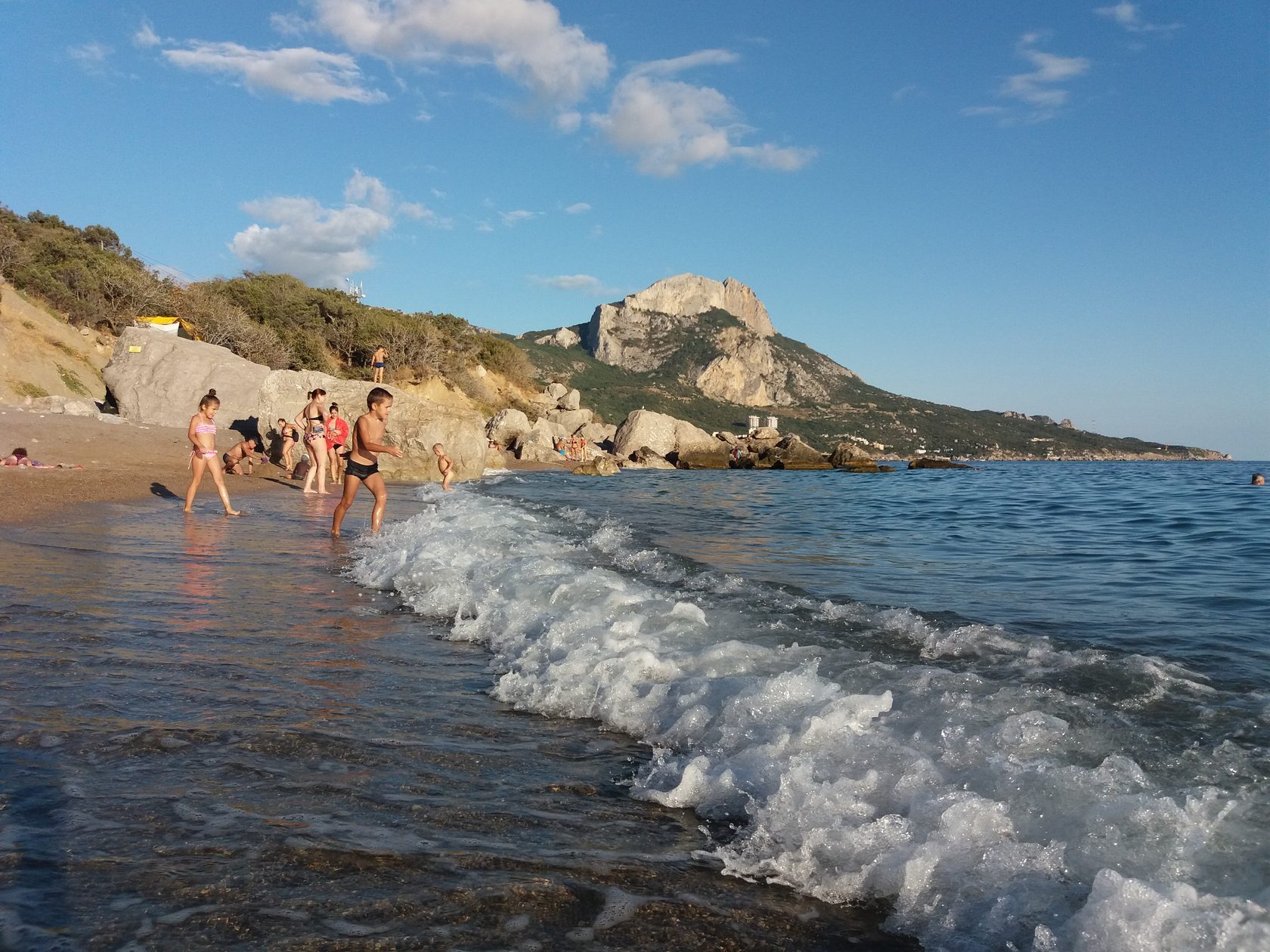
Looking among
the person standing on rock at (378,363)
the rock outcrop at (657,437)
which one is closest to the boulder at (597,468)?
the person standing on rock at (378,363)

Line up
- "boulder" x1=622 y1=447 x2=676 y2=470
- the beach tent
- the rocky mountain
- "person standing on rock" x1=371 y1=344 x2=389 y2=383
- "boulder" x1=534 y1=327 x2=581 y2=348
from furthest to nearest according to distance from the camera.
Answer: "boulder" x1=534 y1=327 x2=581 y2=348 → the rocky mountain → "boulder" x1=622 y1=447 x2=676 y2=470 → "person standing on rock" x1=371 y1=344 x2=389 y2=383 → the beach tent

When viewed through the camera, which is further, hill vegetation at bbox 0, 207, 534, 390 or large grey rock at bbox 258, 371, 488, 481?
hill vegetation at bbox 0, 207, 534, 390

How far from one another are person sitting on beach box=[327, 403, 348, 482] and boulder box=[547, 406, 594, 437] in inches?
1073

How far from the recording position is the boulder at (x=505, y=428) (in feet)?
120

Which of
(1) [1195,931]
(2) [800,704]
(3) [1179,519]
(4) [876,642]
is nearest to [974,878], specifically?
(1) [1195,931]

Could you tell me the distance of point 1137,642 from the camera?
5137mm

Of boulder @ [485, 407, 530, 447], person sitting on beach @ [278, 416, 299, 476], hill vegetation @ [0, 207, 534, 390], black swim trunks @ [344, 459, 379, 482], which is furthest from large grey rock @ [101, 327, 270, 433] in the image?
boulder @ [485, 407, 530, 447]

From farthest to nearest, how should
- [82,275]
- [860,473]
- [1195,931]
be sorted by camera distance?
1. [860,473]
2. [82,275]
3. [1195,931]

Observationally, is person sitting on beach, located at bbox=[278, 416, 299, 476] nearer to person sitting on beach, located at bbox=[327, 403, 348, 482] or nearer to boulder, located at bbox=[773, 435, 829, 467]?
person sitting on beach, located at bbox=[327, 403, 348, 482]

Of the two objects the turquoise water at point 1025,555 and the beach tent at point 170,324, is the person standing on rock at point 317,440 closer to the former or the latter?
the turquoise water at point 1025,555

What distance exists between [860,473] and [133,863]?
3949 cm

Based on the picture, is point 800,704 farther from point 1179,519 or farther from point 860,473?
point 860,473

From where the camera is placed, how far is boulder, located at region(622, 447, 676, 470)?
133 feet

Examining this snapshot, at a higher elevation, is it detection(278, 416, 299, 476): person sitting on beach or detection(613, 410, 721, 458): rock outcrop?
detection(613, 410, 721, 458): rock outcrop
